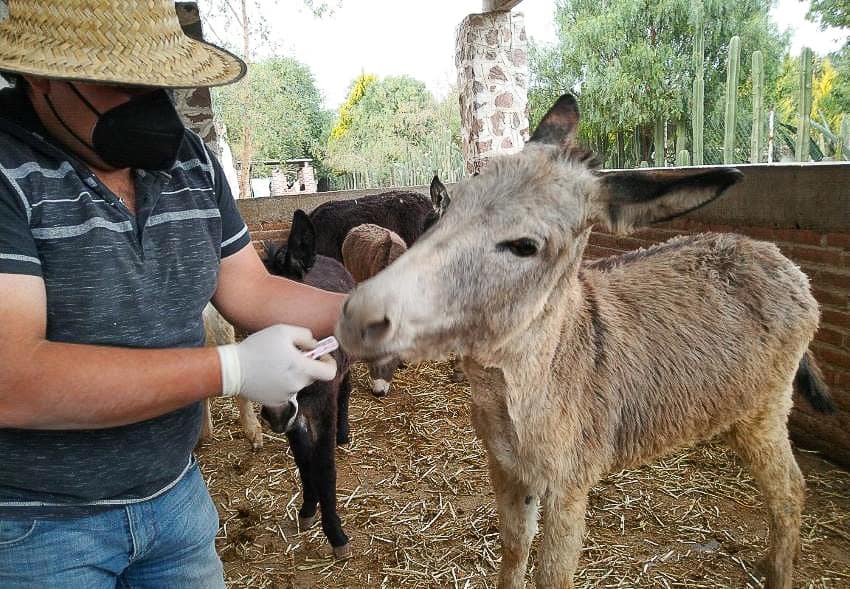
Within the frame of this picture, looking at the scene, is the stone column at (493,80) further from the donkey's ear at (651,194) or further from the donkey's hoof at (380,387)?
the donkey's ear at (651,194)

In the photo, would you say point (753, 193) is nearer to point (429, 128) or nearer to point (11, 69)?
point (11, 69)

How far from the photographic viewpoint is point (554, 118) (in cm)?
239

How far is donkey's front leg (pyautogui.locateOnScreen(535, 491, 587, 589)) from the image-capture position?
2145 mm

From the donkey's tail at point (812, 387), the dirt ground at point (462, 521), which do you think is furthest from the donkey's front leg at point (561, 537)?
the donkey's tail at point (812, 387)

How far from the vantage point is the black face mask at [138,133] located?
52.8 inches

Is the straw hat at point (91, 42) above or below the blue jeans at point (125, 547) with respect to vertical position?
above

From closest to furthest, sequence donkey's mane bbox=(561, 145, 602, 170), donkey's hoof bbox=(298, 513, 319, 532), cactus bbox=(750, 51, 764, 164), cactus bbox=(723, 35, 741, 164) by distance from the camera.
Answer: donkey's mane bbox=(561, 145, 602, 170)
donkey's hoof bbox=(298, 513, 319, 532)
cactus bbox=(750, 51, 764, 164)
cactus bbox=(723, 35, 741, 164)

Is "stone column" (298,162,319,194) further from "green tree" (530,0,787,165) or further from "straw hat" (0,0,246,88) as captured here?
"straw hat" (0,0,246,88)

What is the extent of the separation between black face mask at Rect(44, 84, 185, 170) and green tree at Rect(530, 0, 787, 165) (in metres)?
15.9

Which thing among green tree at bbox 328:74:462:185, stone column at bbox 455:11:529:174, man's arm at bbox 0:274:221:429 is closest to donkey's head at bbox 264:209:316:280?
man's arm at bbox 0:274:221:429

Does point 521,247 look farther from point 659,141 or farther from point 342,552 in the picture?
point 659,141

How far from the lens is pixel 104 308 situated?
52.0 inches

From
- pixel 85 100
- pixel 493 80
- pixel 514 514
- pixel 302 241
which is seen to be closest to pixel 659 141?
pixel 493 80

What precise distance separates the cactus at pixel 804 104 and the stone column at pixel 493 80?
3.46 m
